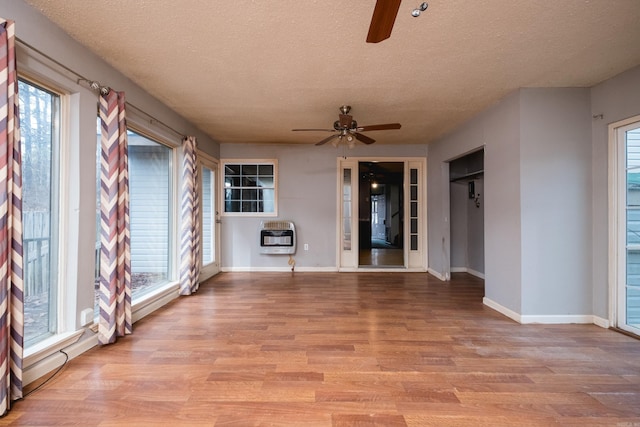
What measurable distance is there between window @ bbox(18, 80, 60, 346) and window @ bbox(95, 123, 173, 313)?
97cm

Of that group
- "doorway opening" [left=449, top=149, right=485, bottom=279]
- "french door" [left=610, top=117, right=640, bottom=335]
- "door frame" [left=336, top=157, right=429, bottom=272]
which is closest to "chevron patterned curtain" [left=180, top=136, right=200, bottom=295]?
"door frame" [left=336, top=157, right=429, bottom=272]

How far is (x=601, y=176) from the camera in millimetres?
2854

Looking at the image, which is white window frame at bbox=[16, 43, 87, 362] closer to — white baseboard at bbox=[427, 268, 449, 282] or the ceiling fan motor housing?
the ceiling fan motor housing

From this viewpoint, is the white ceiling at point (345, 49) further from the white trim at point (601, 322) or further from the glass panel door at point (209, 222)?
the white trim at point (601, 322)

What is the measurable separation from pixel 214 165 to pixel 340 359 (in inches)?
167

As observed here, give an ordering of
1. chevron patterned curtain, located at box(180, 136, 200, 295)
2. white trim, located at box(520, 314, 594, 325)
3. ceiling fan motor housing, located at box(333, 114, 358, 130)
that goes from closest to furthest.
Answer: white trim, located at box(520, 314, 594, 325), ceiling fan motor housing, located at box(333, 114, 358, 130), chevron patterned curtain, located at box(180, 136, 200, 295)

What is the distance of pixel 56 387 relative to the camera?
1813mm

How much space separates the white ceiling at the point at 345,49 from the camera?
72.7 inches

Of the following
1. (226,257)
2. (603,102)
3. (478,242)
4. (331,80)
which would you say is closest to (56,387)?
(331,80)

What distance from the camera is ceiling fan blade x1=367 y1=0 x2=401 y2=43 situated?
1.35m

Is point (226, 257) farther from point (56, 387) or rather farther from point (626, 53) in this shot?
point (626, 53)

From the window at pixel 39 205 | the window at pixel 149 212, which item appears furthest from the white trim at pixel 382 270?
the window at pixel 39 205

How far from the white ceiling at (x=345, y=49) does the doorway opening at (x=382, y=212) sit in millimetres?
4643

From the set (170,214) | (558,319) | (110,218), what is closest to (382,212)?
(558,319)
